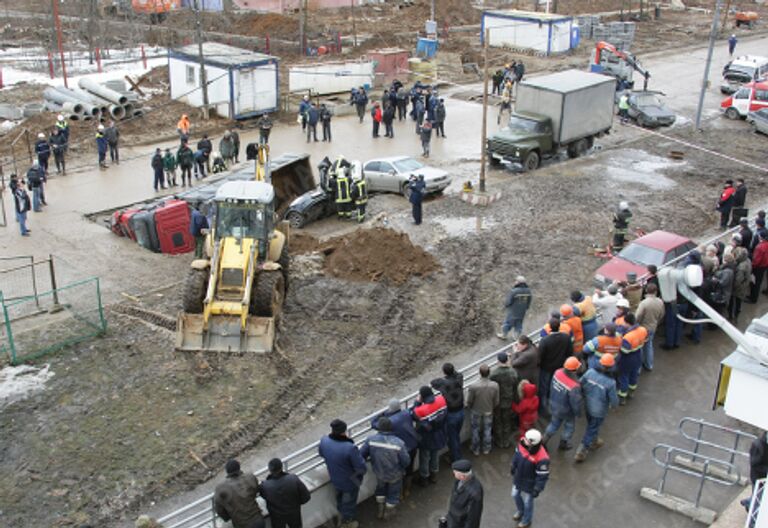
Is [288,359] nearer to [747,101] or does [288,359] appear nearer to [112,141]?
[112,141]

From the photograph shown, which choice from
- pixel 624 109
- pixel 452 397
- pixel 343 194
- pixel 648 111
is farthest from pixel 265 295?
pixel 648 111

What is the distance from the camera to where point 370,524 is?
10500mm

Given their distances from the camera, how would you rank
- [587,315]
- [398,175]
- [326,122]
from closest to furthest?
[587,315] < [398,175] < [326,122]

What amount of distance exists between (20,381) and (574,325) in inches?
358

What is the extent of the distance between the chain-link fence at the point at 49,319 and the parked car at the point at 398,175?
10.3 metres

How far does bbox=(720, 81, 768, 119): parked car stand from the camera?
33.9 metres

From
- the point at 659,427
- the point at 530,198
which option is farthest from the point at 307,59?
the point at 659,427

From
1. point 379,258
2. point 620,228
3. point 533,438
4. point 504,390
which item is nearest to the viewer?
point 533,438

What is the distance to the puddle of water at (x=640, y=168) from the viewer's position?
1023 inches

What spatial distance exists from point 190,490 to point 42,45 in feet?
140

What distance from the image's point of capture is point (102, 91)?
3234cm

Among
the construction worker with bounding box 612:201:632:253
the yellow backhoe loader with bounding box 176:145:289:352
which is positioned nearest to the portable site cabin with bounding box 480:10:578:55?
the construction worker with bounding box 612:201:632:253

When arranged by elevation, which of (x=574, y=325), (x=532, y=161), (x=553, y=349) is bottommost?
(x=532, y=161)

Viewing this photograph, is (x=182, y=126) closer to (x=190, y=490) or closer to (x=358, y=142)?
(x=358, y=142)
